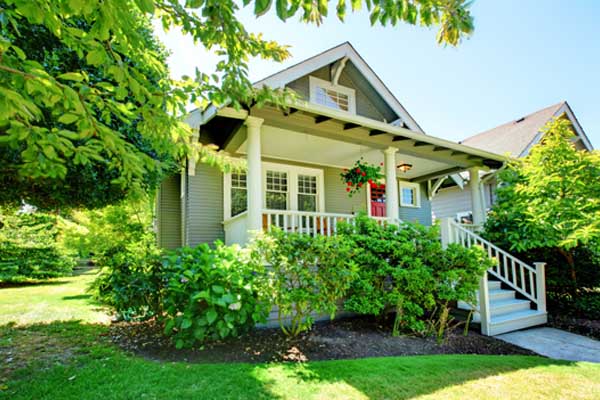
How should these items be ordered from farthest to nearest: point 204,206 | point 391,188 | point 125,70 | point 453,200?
1. point 453,200
2. point 204,206
3. point 391,188
4. point 125,70

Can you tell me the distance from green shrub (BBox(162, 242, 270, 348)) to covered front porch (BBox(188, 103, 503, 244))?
1.46 m

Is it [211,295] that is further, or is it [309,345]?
[309,345]

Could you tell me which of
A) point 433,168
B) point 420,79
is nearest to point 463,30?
point 420,79

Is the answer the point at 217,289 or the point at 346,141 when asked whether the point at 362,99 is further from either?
the point at 217,289

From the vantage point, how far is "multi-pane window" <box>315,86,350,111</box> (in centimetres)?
883

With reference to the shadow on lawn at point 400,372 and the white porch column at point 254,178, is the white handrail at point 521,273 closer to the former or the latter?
the shadow on lawn at point 400,372

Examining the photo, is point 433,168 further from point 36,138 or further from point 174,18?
point 36,138

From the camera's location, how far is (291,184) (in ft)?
28.8

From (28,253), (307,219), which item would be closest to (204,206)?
(307,219)

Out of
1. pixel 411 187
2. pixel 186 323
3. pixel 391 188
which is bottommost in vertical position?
pixel 186 323

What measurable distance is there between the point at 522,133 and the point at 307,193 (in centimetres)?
1084

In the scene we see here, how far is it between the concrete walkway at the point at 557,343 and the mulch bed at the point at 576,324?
9.7 inches

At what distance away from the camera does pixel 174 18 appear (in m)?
2.50

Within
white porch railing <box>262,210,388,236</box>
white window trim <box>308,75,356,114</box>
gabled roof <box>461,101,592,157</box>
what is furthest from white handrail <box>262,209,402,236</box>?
gabled roof <box>461,101,592,157</box>
